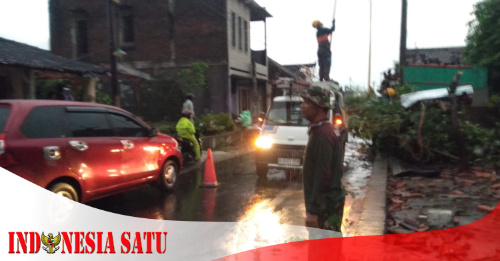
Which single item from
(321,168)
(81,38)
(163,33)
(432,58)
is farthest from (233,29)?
(321,168)

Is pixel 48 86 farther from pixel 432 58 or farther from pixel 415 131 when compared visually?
pixel 415 131

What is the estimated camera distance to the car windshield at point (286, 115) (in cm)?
855

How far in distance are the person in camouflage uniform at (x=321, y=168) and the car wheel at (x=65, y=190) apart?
268cm

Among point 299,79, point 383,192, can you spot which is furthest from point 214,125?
point 299,79

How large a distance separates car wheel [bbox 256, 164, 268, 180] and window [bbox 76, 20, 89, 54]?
4024 mm

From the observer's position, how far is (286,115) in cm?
874

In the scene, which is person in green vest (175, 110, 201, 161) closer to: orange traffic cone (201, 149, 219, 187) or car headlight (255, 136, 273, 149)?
orange traffic cone (201, 149, 219, 187)

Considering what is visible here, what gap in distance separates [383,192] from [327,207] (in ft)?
13.1

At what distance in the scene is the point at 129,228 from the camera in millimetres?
3213

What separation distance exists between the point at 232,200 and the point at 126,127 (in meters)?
2.07

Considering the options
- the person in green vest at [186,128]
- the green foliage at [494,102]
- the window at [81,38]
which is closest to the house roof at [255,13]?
the person in green vest at [186,128]

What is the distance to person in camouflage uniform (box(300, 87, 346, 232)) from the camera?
2932 mm

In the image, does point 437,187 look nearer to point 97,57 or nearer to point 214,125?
point 214,125

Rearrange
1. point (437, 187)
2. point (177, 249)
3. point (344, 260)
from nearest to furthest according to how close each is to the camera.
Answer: point (344, 260) → point (177, 249) → point (437, 187)
